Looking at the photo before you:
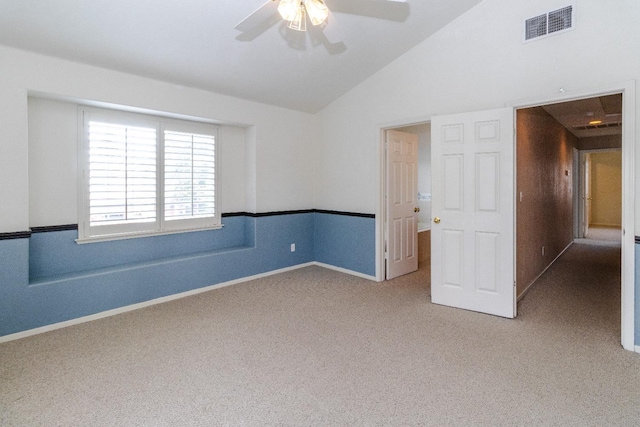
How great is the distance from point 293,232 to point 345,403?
339 cm

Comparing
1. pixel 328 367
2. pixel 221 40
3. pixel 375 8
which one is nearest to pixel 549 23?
pixel 375 8

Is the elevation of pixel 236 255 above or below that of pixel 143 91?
below

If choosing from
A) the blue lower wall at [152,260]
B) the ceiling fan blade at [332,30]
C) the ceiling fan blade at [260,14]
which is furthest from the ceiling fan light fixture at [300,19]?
the blue lower wall at [152,260]

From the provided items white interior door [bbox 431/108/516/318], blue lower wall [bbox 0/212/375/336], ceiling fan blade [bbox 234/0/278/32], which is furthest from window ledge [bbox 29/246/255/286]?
ceiling fan blade [bbox 234/0/278/32]

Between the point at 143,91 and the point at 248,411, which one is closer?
the point at 248,411

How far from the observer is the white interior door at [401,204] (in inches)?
185

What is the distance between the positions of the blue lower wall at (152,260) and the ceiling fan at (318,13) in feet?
7.85

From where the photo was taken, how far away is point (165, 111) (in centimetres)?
391

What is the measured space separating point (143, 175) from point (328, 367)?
2.92m

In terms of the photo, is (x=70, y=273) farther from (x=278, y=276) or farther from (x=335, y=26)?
(x=335, y=26)

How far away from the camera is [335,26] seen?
3.51 meters

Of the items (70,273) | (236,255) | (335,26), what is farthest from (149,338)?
(335,26)

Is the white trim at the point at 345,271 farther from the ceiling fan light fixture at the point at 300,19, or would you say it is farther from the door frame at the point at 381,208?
the ceiling fan light fixture at the point at 300,19

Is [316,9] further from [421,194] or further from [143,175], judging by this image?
[421,194]
